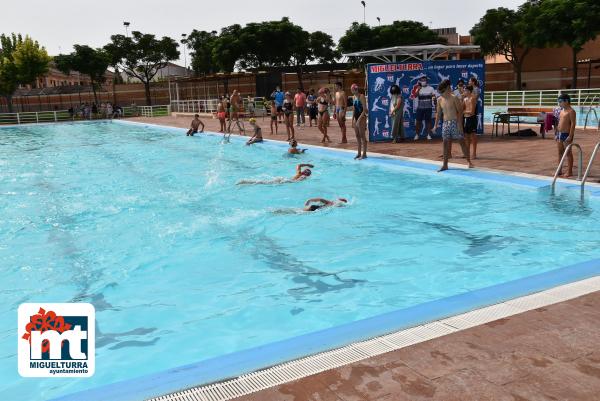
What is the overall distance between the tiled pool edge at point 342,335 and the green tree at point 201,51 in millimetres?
65876

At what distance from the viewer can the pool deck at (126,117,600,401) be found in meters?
2.81

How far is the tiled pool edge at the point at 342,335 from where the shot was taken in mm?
3227

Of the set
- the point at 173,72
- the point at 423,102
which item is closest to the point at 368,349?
the point at 423,102

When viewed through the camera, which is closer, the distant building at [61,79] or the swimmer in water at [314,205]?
the swimmer in water at [314,205]

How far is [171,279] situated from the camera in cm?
624

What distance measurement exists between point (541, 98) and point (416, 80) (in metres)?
12.8

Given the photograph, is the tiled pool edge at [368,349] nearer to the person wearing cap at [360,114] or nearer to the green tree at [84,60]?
the person wearing cap at [360,114]

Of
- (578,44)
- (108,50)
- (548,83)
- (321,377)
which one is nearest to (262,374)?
(321,377)

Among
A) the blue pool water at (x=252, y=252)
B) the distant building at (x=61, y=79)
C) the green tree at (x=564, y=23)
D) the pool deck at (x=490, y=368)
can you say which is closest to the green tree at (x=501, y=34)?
the green tree at (x=564, y=23)

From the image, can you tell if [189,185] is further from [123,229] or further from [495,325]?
[495,325]

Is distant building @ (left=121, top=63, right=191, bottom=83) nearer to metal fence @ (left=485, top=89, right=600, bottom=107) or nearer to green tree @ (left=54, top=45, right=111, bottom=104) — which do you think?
green tree @ (left=54, top=45, right=111, bottom=104)

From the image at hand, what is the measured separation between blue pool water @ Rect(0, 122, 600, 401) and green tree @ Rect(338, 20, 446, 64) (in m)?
47.9

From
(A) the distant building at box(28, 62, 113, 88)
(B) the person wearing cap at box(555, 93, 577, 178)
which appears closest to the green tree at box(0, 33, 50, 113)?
(A) the distant building at box(28, 62, 113, 88)

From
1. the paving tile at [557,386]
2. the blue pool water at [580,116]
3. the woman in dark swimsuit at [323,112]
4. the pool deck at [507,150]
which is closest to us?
the paving tile at [557,386]
